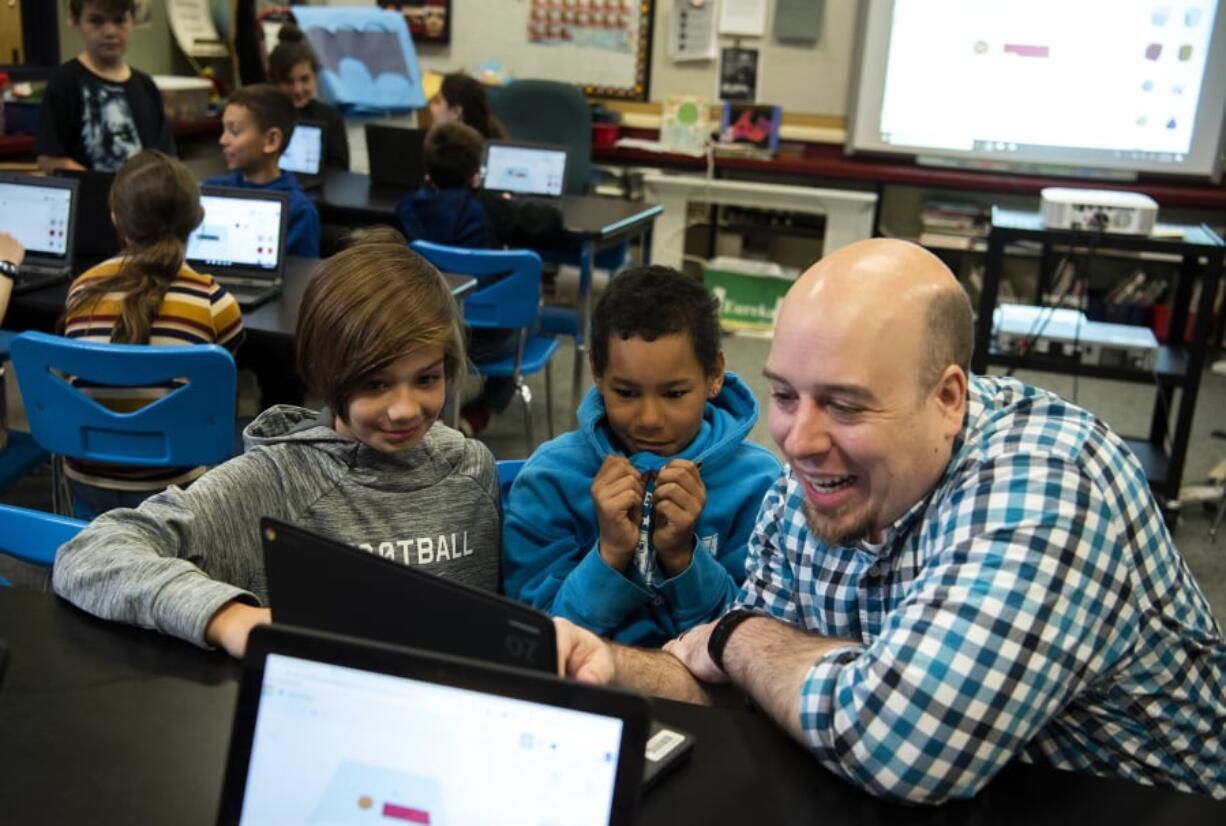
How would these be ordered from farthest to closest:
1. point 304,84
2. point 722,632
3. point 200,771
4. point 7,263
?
point 304,84, point 7,263, point 722,632, point 200,771

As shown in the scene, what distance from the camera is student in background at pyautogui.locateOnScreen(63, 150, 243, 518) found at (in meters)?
2.40

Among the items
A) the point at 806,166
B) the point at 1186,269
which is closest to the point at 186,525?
the point at 1186,269

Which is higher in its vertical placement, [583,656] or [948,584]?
[948,584]

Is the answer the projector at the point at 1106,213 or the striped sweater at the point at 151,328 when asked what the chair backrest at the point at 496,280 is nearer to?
the striped sweater at the point at 151,328

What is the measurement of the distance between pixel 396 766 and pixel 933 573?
20.9 inches

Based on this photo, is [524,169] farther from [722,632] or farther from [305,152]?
[722,632]

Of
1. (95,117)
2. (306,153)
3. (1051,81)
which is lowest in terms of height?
(306,153)

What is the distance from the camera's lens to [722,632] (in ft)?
4.13

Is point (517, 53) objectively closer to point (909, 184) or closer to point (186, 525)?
point (909, 184)

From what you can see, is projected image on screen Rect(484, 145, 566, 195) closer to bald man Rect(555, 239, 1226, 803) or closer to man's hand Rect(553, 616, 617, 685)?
bald man Rect(555, 239, 1226, 803)

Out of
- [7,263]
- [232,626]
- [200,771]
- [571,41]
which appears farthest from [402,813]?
[571,41]

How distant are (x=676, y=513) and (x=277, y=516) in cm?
50

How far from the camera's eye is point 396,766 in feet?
2.54

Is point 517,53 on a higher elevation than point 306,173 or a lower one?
higher
